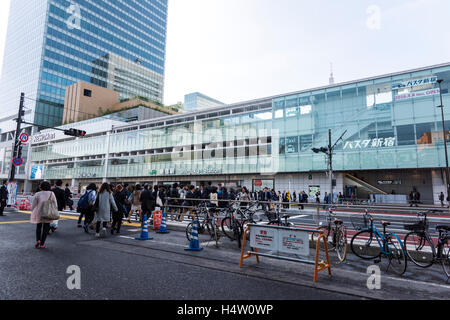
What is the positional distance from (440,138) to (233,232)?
30.1 m

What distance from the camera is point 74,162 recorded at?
199ft

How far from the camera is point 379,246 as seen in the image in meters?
6.55

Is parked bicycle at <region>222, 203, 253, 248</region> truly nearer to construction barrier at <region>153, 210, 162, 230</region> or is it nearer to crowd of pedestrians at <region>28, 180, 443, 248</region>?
crowd of pedestrians at <region>28, 180, 443, 248</region>

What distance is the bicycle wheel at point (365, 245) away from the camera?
6.71m

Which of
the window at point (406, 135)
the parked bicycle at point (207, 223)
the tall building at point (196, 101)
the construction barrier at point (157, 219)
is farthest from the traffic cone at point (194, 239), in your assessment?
the tall building at point (196, 101)

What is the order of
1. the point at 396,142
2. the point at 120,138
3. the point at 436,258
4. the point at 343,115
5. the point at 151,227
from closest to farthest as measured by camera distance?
the point at 436,258 < the point at 151,227 < the point at 396,142 < the point at 343,115 < the point at 120,138

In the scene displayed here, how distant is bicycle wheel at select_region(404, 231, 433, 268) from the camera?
6172mm

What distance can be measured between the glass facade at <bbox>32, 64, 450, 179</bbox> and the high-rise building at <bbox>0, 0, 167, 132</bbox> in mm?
36886

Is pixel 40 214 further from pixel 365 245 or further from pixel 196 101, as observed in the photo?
pixel 196 101

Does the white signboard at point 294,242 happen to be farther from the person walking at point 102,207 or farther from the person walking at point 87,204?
the person walking at point 87,204

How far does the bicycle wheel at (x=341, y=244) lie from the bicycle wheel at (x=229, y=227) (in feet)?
10.6

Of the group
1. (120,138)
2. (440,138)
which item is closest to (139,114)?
(120,138)

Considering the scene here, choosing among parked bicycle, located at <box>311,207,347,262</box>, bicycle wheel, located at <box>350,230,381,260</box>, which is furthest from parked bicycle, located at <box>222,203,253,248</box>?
bicycle wheel, located at <box>350,230,381,260</box>
